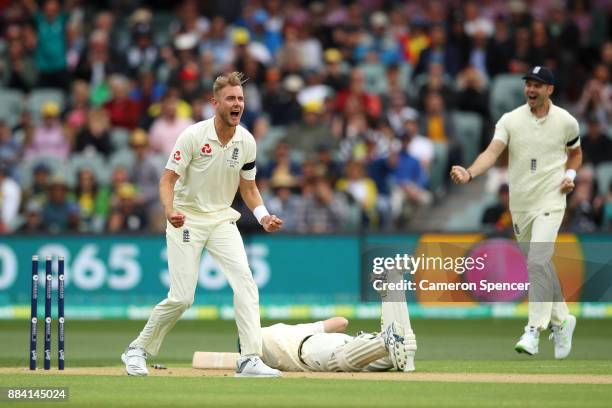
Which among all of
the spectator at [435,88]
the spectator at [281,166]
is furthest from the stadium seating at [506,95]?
the spectator at [281,166]

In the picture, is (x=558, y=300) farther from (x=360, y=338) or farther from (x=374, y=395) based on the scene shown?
(x=374, y=395)

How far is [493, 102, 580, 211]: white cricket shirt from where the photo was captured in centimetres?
1273

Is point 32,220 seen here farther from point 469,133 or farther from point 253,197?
point 253,197

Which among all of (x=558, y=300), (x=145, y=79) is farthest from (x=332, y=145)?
(x=558, y=300)

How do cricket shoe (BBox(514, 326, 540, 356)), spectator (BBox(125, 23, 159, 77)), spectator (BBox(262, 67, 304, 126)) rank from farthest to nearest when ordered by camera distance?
spectator (BBox(125, 23, 159, 77)) < spectator (BBox(262, 67, 304, 126)) < cricket shoe (BBox(514, 326, 540, 356))

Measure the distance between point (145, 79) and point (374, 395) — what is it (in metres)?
14.0

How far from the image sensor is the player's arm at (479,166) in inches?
470

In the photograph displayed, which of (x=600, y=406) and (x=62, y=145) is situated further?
(x=62, y=145)

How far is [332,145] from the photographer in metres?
21.1

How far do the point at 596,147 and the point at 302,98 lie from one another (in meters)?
4.76

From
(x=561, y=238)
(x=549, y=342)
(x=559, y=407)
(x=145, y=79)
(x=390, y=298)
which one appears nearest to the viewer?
(x=559, y=407)

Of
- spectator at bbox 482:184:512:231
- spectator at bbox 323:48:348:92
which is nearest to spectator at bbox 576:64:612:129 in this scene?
spectator at bbox 482:184:512:231

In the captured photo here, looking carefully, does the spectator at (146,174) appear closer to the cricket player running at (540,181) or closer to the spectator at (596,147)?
the spectator at (596,147)

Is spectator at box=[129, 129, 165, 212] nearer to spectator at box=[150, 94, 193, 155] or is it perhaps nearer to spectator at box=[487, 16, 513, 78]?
spectator at box=[150, 94, 193, 155]
